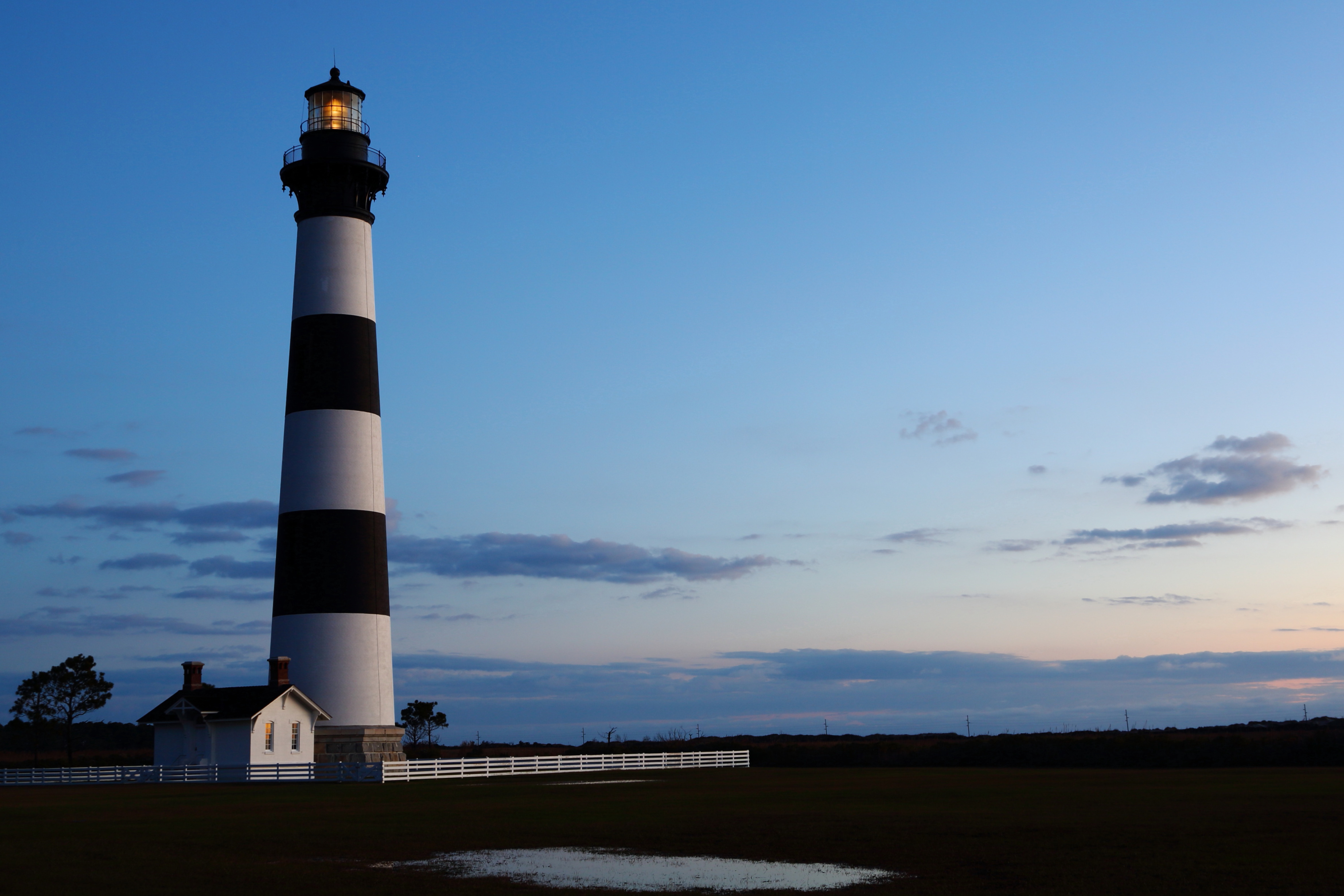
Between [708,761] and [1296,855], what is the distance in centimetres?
4011

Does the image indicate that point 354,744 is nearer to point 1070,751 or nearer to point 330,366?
point 330,366

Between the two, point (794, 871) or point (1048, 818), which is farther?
point (1048, 818)

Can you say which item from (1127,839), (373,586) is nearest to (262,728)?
(373,586)

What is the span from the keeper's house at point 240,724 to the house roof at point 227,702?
0.07 ft

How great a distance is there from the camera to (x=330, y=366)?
41.4m

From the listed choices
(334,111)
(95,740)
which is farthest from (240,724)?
(95,740)

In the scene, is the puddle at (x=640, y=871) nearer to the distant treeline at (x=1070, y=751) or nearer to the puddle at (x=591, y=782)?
the puddle at (x=591, y=782)

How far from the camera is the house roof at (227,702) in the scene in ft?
129

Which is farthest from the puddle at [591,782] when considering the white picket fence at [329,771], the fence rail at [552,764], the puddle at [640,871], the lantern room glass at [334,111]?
the lantern room glass at [334,111]

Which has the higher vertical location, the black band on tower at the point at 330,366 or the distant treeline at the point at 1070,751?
the black band on tower at the point at 330,366

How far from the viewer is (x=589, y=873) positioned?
1580 cm

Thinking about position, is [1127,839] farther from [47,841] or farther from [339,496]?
[339,496]

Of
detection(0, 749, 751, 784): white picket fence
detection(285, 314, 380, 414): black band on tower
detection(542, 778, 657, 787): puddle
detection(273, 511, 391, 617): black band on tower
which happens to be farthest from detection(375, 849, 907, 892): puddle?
detection(285, 314, 380, 414): black band on tower

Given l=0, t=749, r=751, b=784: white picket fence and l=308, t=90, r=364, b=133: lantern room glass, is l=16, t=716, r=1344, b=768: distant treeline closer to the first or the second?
l=0, t=749, r=751, b=784: white picket fence
